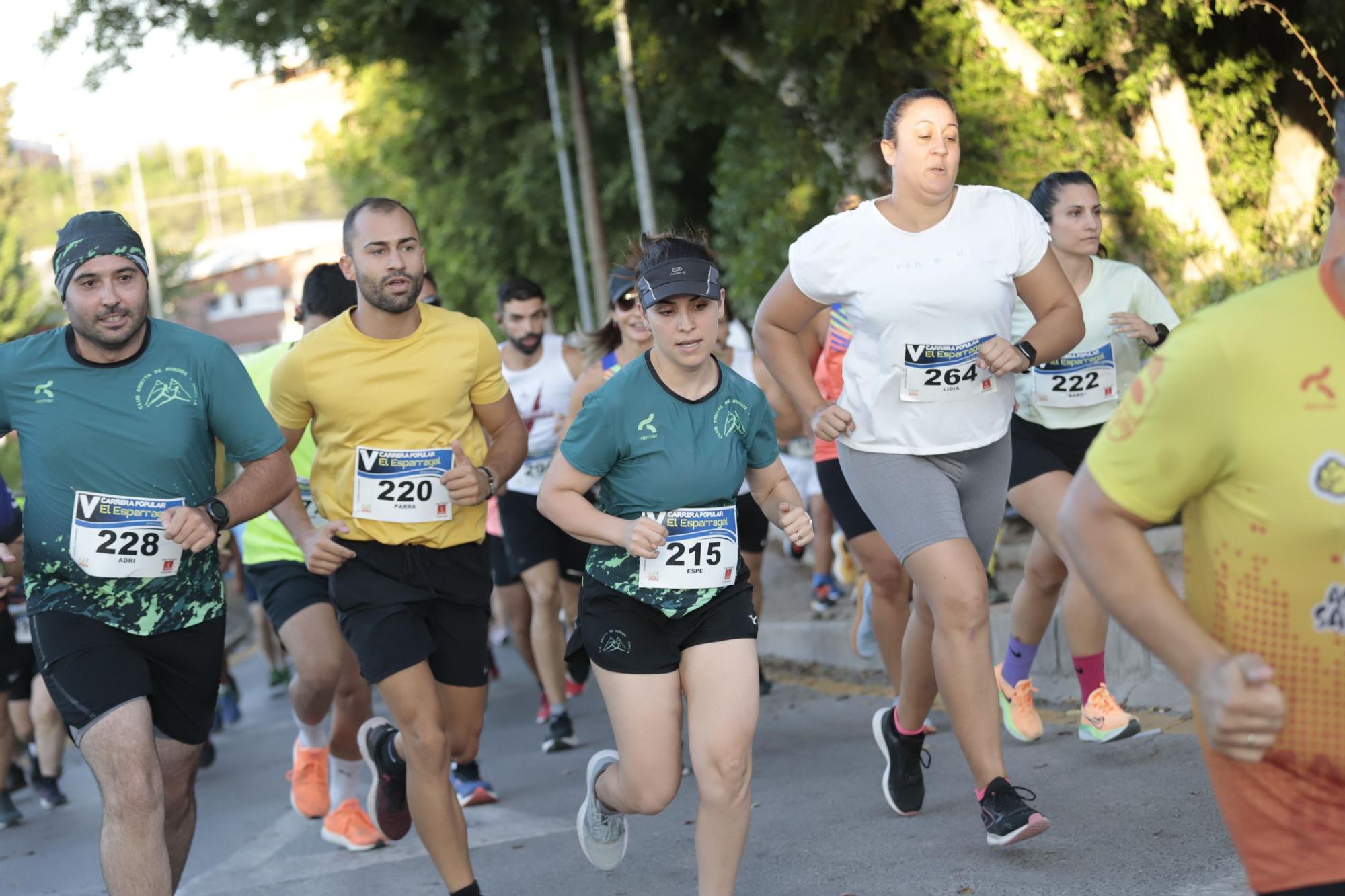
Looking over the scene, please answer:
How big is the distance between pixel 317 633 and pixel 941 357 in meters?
2.91

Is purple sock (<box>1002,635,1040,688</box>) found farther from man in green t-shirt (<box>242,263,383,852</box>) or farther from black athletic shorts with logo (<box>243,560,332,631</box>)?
black athletic shorts with logo (<box>243,560,332,631</box>)

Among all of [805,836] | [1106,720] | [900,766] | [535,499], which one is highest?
[535,499]

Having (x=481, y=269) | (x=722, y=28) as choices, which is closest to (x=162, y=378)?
(x=722, y=28)

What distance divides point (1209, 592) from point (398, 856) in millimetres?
4468

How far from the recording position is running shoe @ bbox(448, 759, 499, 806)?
7.34 m

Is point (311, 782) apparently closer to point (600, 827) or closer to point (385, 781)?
point (385, 781)

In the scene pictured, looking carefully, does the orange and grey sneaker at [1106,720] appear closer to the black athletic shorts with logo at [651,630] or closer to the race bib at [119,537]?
the black athletic shorts with logo at [651,630]

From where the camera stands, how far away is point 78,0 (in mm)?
17938

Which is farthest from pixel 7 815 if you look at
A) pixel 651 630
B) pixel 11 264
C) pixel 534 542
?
pixel 11 264

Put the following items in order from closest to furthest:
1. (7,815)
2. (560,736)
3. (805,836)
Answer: (805,836) < (560,736) < (7,815)

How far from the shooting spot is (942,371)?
5.24 m

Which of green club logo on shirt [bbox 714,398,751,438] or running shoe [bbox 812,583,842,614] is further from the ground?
green club logo on shirt [bbox 714,398,751,438]

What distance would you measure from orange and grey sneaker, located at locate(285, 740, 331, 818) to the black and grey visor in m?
3.41

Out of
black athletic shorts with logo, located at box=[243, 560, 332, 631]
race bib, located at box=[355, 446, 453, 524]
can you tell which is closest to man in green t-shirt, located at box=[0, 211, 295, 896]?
race bib, located at box=[355, 446, 453, 524]
